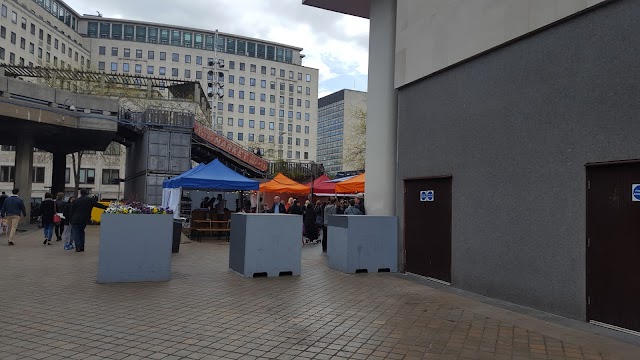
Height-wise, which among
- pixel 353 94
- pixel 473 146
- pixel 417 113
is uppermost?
pixel 353 94

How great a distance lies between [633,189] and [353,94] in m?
132

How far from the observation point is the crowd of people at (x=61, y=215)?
40.5ft

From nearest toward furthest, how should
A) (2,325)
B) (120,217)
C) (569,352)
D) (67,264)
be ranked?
(569,352)
(2,325)
(120,217)
(67,264)

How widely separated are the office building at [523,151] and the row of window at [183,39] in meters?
104

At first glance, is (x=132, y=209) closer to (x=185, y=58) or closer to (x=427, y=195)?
(x=427, y=195)

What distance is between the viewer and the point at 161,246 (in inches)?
351

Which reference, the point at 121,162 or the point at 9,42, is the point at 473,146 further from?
the point at 9,42

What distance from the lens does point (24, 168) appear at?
82.5ft

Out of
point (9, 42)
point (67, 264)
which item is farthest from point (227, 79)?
point (67, 264)

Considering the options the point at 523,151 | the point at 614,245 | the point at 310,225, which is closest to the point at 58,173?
the point at 310,225

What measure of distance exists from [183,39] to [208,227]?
324 ft

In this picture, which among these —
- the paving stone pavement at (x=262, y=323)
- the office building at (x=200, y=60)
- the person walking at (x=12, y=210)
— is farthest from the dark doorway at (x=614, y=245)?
the office building at (x=200, y=60)

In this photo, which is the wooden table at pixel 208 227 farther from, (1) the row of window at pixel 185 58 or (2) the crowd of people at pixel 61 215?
(1) the row of window at pixel 185 58

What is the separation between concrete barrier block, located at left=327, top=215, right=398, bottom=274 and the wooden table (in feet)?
24.7
